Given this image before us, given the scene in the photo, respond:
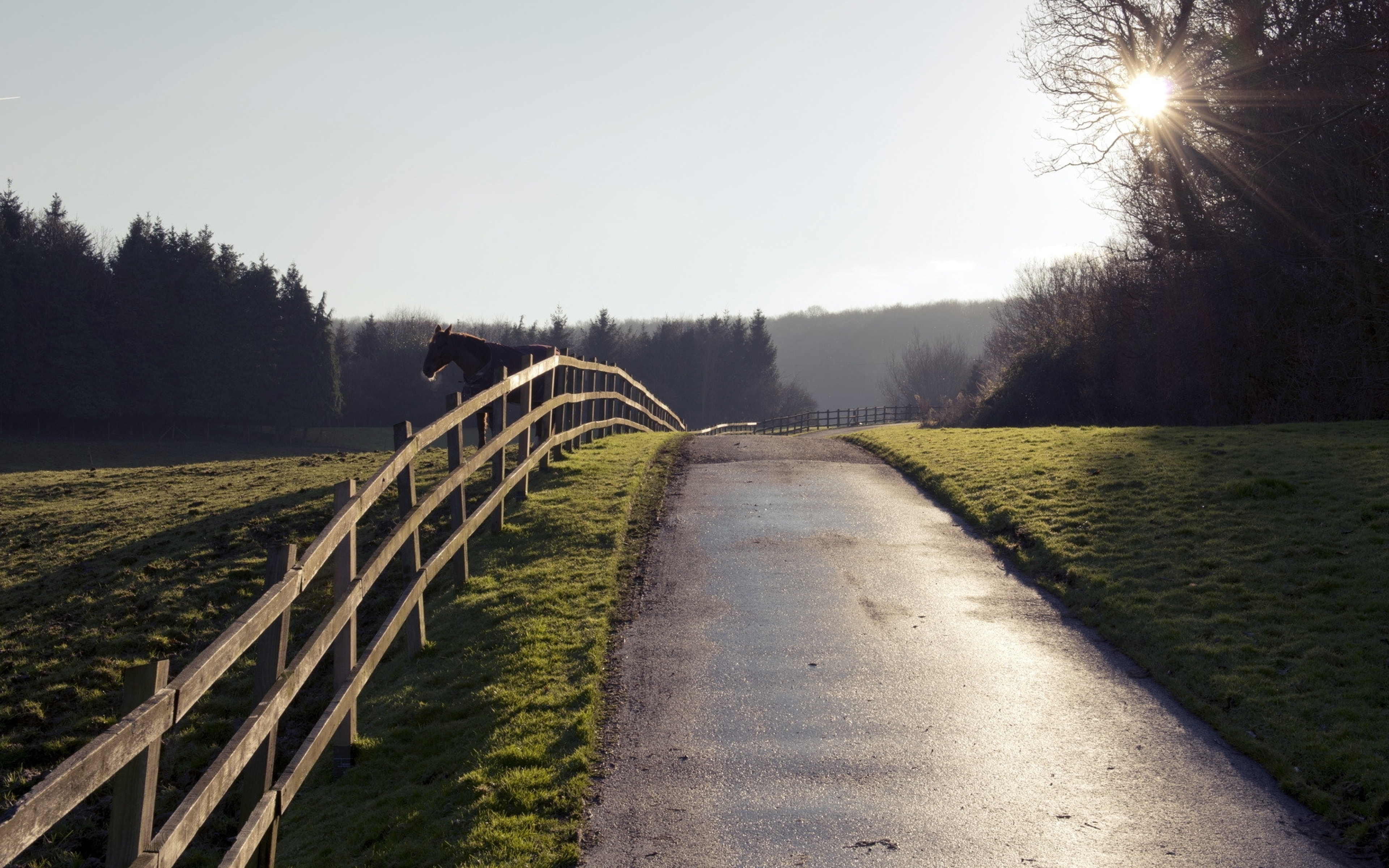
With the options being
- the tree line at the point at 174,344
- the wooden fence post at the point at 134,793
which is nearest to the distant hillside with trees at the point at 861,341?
the tree line at the point at 174,344

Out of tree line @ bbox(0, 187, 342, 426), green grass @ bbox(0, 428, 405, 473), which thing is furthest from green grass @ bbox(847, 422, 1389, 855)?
tree line @ bbox(0, 187, 342, 426)

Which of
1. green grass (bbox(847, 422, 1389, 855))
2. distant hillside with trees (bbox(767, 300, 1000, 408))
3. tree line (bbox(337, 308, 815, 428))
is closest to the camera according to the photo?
green grass (bbox(847, 422, 1389, 855))

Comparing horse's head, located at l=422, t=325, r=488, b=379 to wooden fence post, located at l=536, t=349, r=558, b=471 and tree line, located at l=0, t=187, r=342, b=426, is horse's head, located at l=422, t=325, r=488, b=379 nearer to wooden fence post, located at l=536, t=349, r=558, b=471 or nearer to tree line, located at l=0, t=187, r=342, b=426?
wooden fence post, located at l=536, t=349, r=558, b=471

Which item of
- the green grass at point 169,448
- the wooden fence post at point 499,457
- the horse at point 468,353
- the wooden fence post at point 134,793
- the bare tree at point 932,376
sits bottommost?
the green grass at point 169,448

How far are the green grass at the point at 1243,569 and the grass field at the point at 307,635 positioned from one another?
4021 mm

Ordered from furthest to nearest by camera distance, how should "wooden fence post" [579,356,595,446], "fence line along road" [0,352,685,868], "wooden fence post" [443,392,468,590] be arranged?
"wooden fence post" [579,356,595,446] → "wooden fence post" [443,392,468,590] → "fence line along road" [0,352,685,868]

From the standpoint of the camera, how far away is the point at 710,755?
553 cm

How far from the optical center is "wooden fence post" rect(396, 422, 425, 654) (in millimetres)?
7100

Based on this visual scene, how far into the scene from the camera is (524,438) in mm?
11562

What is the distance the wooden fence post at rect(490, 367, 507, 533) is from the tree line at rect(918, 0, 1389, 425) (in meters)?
13.6

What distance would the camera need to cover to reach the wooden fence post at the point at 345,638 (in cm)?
567

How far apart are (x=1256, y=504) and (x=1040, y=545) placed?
9.59 feet

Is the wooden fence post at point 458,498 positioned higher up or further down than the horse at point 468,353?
further down

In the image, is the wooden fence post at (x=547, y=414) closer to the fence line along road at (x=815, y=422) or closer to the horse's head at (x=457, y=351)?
the horse's head at (x=457, y=351)
